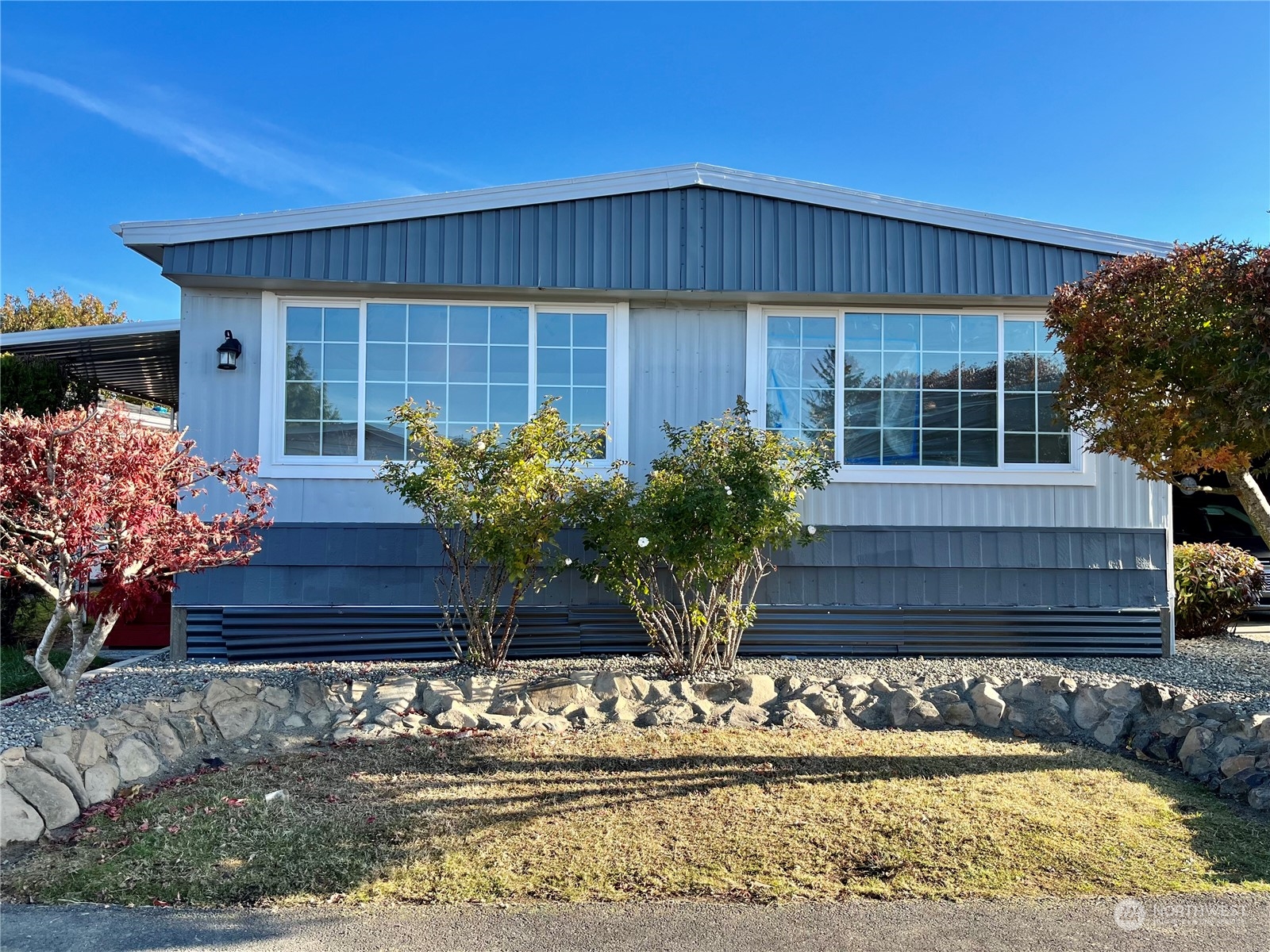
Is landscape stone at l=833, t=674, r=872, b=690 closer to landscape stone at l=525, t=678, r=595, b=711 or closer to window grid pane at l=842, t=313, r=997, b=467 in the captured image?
landscape stone at l=525, t=678, r=595, b=711

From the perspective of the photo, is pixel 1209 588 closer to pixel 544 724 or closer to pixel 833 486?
pixel 833 486

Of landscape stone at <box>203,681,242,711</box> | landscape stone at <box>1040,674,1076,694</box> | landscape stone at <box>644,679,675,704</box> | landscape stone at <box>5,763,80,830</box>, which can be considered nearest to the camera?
landscape stone at <box>5,763,80,830</box>

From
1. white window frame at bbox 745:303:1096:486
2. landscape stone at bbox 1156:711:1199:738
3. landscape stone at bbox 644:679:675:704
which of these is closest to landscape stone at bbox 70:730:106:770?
landscape stone at bbox 644:679:675:704

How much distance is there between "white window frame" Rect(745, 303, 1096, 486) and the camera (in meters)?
7.68

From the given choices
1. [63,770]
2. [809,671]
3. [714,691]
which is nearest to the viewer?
[63,770]

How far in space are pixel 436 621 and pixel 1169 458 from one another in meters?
5.52

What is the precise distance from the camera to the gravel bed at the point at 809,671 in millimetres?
5973

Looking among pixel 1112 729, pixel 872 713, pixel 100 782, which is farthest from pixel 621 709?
pixel 1112 729

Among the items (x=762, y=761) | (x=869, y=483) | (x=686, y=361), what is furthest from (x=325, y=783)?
(x=869, y=483)

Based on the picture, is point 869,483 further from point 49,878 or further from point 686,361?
point 49,878

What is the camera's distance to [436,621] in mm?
7285

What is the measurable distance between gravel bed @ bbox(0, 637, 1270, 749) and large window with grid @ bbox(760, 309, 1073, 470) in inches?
70.2

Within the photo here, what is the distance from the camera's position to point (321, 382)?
294 inches

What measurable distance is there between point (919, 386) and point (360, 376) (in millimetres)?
4953
